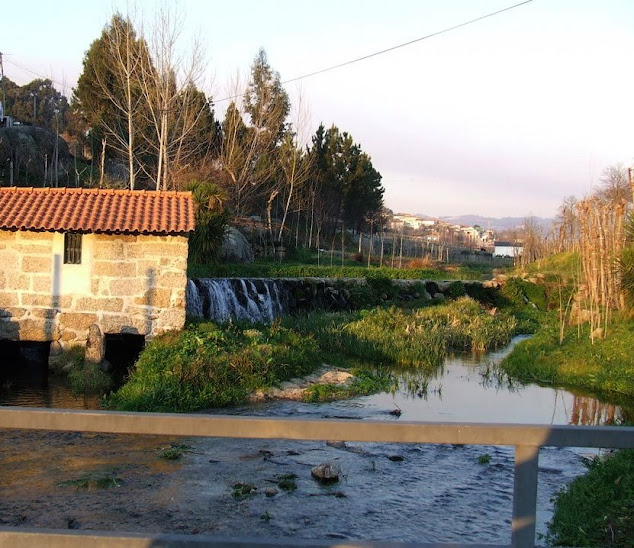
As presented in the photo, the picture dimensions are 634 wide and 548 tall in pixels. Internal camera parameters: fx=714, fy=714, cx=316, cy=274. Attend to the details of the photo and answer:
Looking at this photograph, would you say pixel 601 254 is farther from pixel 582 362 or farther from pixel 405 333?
pixel 405 333

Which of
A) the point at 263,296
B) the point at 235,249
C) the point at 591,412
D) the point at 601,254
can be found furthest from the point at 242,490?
the point at 235,249

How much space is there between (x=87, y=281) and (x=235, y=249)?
16.1m

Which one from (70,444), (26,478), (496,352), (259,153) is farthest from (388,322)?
(259,153)

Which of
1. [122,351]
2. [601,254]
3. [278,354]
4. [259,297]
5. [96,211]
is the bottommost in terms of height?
[122,351]

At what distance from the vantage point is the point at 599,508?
21.7 ft

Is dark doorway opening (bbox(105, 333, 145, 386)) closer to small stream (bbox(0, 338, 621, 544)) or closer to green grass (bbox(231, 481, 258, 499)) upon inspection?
small stream (bbox(0, 338, 621, 544))

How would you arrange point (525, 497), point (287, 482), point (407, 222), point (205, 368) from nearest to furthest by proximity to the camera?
point (525, 497), point (287, 482), point (205, 368), point (407, 222)

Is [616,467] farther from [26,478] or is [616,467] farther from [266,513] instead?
[26,478]

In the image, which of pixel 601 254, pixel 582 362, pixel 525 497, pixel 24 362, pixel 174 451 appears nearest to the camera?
pixel 525 497

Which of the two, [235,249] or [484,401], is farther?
[235,249]

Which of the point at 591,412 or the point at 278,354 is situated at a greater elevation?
the point at 278,354

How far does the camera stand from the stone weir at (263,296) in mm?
19594

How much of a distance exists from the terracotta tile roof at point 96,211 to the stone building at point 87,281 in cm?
5

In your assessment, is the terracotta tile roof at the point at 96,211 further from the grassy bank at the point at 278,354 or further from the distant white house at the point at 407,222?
the distant white house at the point at 407,222
